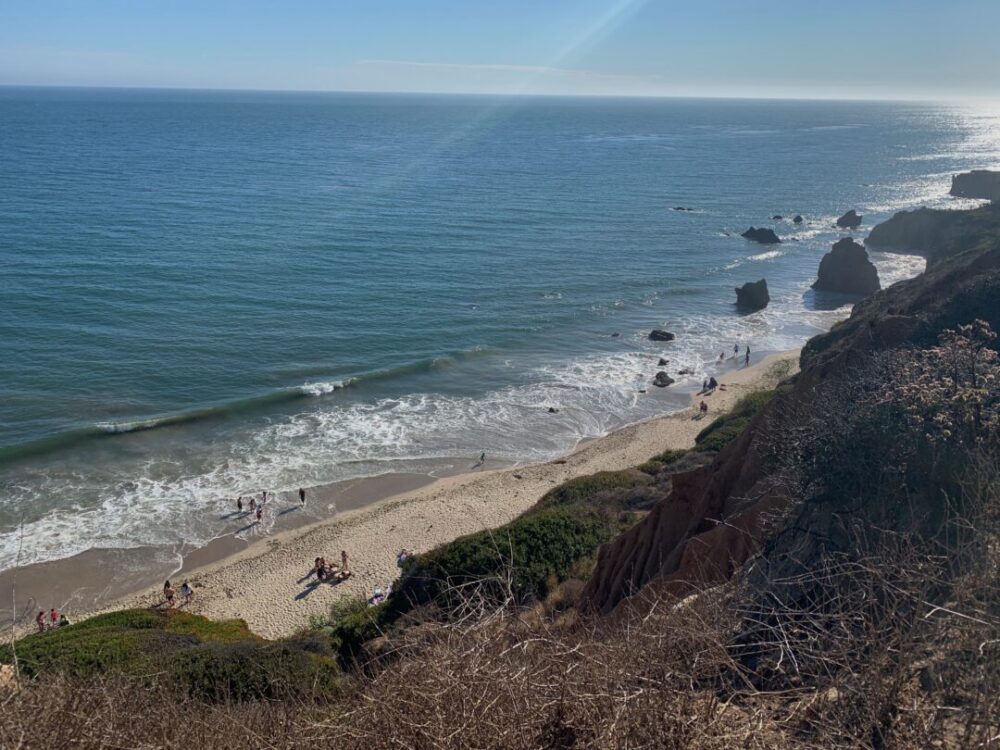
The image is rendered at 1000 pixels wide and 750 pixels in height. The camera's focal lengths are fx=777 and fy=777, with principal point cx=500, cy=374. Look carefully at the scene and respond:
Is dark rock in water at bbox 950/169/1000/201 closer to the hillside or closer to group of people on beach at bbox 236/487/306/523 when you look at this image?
the hillside

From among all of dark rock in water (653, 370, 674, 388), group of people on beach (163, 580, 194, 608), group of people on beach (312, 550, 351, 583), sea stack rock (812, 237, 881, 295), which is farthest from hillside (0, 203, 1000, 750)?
sea stack rock (812, 237, 881, 295)

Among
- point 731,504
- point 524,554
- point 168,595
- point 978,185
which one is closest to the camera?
point 731,504

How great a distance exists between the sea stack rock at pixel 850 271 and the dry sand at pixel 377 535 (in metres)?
29.6

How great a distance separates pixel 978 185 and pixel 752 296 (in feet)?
215

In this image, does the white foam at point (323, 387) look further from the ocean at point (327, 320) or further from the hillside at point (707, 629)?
the hillside at point (707, 629)

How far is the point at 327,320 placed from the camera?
4525 centimetres

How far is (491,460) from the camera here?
3216 centimetres

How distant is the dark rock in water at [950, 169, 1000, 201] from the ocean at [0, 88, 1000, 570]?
4162mm

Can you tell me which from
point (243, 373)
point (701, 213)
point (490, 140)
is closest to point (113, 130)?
point (490, 140)

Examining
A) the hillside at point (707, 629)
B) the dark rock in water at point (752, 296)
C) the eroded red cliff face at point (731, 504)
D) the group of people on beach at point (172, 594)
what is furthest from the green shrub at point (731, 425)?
the dark rock in water at point (752, 296)

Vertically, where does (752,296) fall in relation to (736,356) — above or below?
above

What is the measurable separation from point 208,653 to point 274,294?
122 ft

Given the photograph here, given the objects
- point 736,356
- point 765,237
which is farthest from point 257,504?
point 765,237

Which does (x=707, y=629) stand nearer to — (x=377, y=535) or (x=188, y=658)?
(x=188, y=658)
